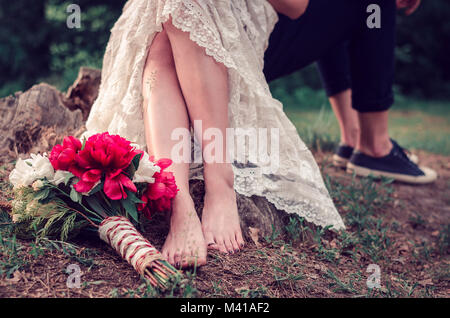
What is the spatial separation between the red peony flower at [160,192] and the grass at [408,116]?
8.66ft

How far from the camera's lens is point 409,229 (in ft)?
7.07

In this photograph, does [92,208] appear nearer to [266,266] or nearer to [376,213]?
[266,266]

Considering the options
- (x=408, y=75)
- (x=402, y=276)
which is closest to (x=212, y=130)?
(x=402, y=276)

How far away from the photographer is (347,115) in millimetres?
2594

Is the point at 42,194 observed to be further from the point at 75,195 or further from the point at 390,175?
the point at 390,175

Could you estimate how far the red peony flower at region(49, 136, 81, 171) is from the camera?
1.24 m

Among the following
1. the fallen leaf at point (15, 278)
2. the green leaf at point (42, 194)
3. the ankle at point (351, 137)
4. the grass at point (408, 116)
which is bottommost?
the grass at point (408, 116)

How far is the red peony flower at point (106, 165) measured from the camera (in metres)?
1.22

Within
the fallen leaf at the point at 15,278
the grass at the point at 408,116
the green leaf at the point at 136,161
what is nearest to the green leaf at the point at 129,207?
the green leaf at the point at 136,161

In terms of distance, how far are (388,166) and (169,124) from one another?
1500 mm

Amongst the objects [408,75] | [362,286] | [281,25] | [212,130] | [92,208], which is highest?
[281,25]

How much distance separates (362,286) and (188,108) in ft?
2.80

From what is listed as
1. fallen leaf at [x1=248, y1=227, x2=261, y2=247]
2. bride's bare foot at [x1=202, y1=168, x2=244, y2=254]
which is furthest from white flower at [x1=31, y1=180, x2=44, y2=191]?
fallen leaf at [x1=248, y1=227, x2=261, y2=247]

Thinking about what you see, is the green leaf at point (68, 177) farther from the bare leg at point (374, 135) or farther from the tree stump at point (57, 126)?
the bare leg at point (374, 135)
